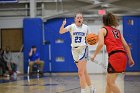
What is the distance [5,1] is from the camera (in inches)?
826

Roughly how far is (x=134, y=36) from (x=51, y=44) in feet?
16.6

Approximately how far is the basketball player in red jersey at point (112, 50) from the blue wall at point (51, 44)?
1412cm

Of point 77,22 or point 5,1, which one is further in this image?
point 5,1

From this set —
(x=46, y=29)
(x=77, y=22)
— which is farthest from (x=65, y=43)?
(x=77, y=22)

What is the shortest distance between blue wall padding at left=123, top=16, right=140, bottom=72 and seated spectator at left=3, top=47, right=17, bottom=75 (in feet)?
22.1

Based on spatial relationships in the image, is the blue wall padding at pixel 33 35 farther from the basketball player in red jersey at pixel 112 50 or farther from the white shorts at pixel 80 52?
the basketball player in red jersey at pixel 112 50

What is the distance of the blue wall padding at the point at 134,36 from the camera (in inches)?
806

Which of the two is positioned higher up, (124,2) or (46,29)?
(124,2)

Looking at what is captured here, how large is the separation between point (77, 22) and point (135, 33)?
38.9 ft

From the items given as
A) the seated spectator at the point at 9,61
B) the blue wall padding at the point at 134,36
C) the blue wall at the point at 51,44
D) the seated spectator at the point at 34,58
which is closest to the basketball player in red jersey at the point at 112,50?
the seated spectator at the point at 9,61

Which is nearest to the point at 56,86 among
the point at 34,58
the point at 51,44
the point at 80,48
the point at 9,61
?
the point at 80,48

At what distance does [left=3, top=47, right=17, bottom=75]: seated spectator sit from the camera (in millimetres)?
19203

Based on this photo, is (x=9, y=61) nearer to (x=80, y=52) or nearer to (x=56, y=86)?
(x=56, y=86)

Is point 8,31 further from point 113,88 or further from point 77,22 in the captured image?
point 113,88
